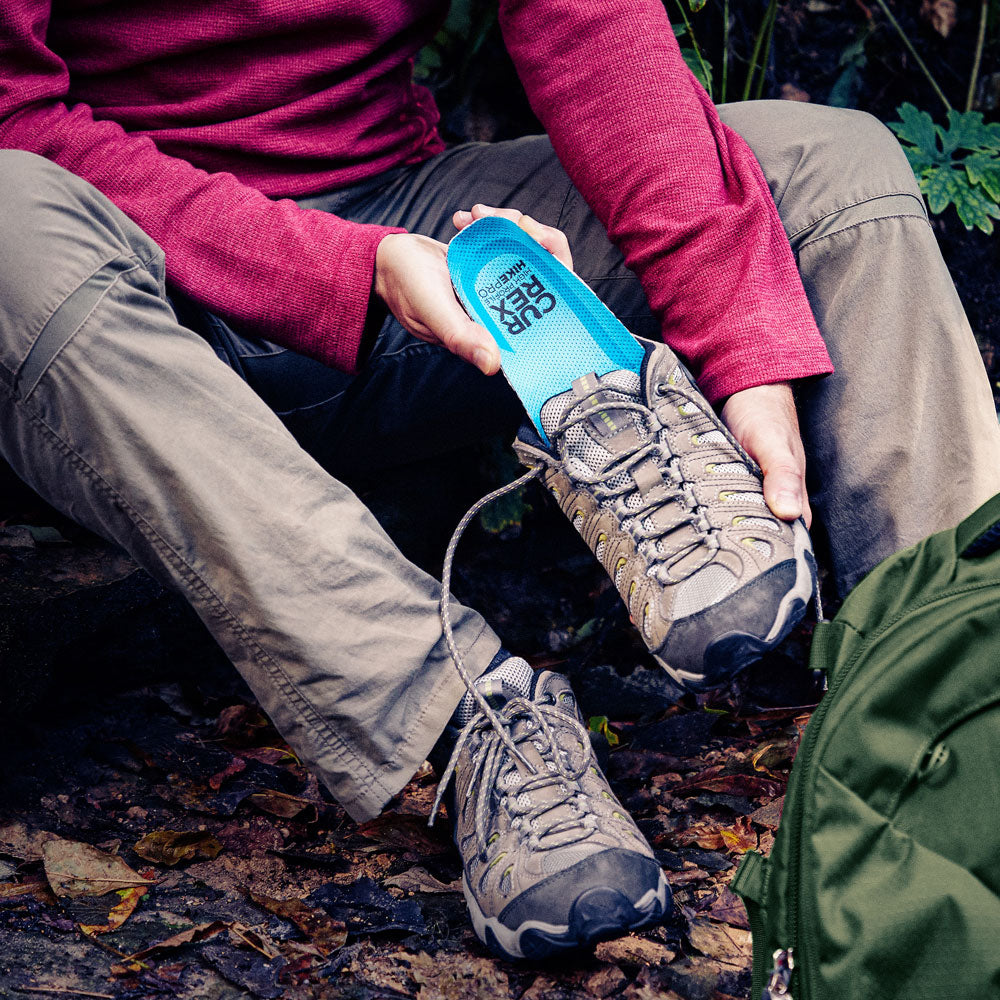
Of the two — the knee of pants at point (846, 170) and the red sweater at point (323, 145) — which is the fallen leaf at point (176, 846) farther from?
the knee of pants at point (846, 170)

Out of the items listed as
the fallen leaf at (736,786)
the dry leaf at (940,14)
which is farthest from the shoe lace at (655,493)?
the dry leaf at (940,14)

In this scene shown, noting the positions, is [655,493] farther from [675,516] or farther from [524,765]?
[524,765]

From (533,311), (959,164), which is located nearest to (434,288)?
(533,311)

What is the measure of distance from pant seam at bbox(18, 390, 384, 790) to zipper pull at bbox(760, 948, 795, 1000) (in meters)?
0.65

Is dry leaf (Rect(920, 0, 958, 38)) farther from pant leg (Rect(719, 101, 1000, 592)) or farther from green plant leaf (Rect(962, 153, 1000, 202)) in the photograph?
pant leg (Rect(719, 101, 1000, 592))

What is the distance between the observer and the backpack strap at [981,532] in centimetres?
92

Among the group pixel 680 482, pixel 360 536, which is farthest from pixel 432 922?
pixel 680 482

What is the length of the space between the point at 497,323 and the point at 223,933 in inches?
41.3

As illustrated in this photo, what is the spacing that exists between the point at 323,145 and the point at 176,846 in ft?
4.52

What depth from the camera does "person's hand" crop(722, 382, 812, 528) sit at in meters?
1.26

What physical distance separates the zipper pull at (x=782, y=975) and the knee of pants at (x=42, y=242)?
1.23 m

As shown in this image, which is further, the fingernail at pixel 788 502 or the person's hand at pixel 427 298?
the person's hand at pixel 427 298

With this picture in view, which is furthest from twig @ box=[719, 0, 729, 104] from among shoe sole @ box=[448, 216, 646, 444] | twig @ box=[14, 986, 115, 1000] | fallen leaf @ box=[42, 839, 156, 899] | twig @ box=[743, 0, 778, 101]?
twig @ box=[14, 986, 115, 1000]

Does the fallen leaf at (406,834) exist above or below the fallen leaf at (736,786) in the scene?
below
